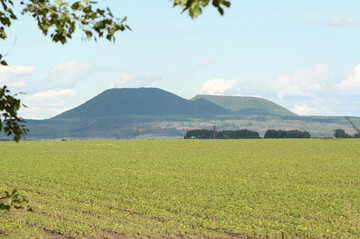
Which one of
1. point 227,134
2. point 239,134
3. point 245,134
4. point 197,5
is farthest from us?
point 227,134

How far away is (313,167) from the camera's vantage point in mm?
33250

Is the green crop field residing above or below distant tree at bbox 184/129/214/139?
below

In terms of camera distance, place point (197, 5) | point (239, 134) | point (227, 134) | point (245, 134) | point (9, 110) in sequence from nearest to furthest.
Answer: point (197, 5) < point (9, 110) < point (245, 134) < point (239, 134) < point (227, 134)

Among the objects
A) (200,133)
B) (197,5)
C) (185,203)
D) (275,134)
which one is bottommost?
(185,203)

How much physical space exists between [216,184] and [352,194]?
19.1ft

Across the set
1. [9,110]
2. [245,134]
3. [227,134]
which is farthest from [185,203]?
[227,134]

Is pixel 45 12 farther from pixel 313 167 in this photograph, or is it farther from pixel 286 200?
pixel 313 167

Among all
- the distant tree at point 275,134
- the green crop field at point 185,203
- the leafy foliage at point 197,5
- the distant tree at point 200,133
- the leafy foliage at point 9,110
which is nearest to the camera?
the leafy foliage at point 197,5

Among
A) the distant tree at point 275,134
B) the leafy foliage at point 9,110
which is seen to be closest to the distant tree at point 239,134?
the distant tree at point 275,134

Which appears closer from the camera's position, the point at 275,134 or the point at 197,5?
the point at 197,5

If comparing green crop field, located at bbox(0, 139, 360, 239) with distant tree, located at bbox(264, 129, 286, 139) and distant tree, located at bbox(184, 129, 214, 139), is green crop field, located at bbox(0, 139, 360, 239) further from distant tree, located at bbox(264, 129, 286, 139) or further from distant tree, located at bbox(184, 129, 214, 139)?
distant tree, located at bbox(184, 129, 214, 139)

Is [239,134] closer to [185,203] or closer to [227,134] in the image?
[227,134]

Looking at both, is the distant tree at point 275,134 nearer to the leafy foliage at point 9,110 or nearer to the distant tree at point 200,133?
the distant tree at point 200,133

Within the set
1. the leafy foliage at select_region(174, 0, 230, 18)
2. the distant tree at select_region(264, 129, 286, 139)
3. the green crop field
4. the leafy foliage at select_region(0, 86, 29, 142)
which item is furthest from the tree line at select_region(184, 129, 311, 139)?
the leafy foliage at select_region(174, 0, 230, 18)
